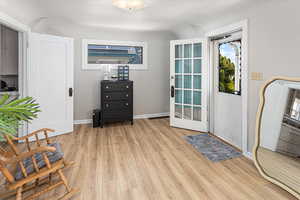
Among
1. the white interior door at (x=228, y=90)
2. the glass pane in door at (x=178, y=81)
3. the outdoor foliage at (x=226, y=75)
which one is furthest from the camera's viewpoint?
the glass pane in door at (x=178, y=81)

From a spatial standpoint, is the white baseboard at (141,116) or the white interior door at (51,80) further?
the white baseboard at (141,116)

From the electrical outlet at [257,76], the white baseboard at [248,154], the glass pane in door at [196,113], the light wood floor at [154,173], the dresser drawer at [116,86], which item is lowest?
the light wood floor at [154,173]

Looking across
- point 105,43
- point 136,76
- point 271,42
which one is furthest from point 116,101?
point 271,42

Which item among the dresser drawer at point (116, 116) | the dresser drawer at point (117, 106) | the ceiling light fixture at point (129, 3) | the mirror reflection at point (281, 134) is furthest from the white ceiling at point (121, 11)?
the dresser drawer at point (116, 116)

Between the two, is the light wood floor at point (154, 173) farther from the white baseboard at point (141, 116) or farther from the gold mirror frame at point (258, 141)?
the white baseboard at point (141, 116)

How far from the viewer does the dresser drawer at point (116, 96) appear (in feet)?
14.8

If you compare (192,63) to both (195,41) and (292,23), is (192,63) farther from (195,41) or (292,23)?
(292,23)

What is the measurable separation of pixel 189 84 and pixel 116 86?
1704 millimetres

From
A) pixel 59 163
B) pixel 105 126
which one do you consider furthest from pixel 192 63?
pixel 59 163

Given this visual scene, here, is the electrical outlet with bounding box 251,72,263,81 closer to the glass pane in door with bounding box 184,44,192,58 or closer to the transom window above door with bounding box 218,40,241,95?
the transom window above door with bounding box 218,40,241,95

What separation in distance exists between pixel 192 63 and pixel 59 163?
130 inches

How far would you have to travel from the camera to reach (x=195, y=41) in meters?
4.18

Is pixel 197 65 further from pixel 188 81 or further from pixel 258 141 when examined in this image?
pixel 258 141

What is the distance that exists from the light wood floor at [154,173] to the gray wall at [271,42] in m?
0.84
